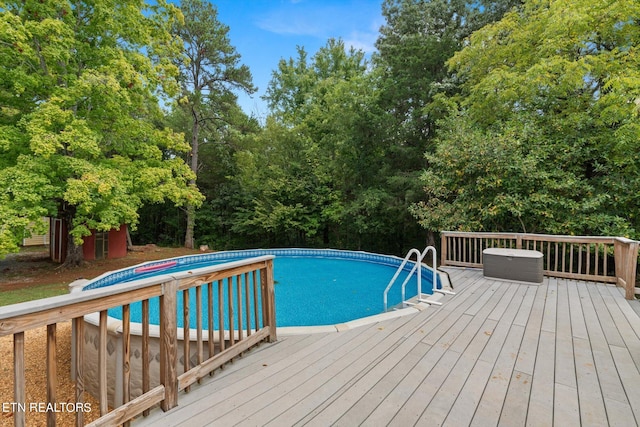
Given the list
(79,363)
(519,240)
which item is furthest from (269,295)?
(519,240)

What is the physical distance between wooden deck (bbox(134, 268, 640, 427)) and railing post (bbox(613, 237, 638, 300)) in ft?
2.28

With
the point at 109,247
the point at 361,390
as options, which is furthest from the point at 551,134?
the point at 109,247

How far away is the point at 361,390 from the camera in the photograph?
2041 mm

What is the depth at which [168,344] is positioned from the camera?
5.90 ft

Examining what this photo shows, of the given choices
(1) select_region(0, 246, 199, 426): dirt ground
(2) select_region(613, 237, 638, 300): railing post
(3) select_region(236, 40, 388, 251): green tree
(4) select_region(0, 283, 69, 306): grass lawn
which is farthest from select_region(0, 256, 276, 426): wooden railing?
(3) select_region(236, 40, 388, 251): green tree

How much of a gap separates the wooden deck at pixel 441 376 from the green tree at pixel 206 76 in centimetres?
1248

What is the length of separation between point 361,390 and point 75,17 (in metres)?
10.2

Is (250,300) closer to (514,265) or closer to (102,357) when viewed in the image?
(102,357)

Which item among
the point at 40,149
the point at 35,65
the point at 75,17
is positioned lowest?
the point at 40,149

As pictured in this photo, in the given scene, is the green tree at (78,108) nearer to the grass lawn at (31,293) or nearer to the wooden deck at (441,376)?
the grass lawn at (31,293)

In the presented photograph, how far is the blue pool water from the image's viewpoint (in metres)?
5.64

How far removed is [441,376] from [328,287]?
5.30m

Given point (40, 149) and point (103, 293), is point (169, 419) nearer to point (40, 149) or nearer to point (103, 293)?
point (103, 293)

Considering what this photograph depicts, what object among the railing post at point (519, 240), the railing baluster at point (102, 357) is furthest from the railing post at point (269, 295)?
the railing post at point (519, 240)
